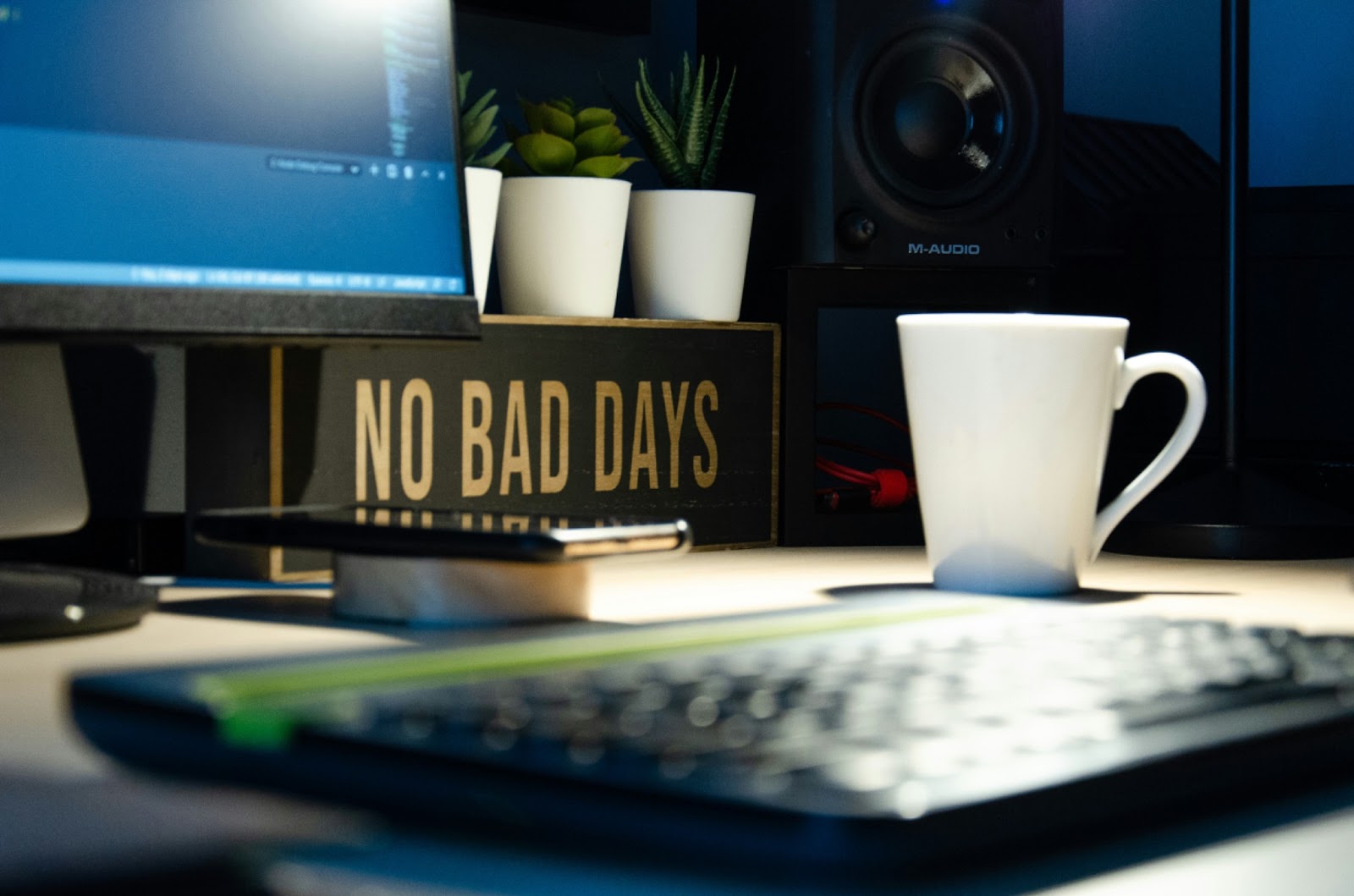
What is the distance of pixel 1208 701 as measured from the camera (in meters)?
0.47

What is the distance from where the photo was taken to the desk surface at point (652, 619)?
0.36 meters

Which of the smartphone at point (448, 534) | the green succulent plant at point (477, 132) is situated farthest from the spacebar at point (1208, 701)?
the green succulent plant at point (477, 132)

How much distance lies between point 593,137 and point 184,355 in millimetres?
298

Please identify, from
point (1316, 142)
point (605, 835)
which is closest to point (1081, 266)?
point (1316, 142)

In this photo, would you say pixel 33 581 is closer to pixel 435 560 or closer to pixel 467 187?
pixel 435 560

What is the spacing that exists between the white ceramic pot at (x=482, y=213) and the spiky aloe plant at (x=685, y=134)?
0.52 feet

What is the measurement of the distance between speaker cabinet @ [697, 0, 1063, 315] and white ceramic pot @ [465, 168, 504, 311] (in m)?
0.22

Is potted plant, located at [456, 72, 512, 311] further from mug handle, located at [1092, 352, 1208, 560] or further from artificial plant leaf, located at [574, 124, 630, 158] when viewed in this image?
mug handle, located at [1092, 352, 1208, 560]

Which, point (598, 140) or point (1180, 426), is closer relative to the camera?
point (1180, 426)

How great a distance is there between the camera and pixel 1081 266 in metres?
1.32

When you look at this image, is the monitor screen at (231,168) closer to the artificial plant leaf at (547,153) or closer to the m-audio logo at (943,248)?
the artificial plant leaf at (547,153)

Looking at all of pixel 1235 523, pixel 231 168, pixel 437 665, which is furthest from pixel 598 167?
pixel 437 665

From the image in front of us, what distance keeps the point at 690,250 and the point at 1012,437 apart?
0.32m

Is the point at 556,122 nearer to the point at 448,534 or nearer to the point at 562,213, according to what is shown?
the point at 562,213
